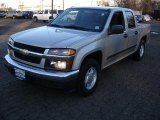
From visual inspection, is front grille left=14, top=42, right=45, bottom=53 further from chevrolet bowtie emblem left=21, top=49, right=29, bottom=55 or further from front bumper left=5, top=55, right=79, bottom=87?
front bumper left=5, top=55, right=79, bottom=87

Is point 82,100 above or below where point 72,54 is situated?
below

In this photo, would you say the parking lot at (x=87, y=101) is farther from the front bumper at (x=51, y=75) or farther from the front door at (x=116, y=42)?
the front door at (x=116, y=42)

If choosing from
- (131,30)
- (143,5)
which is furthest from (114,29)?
(143,5)

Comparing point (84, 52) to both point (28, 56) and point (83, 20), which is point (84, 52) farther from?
point (83, 20)

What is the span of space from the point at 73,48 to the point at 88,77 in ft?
3.04

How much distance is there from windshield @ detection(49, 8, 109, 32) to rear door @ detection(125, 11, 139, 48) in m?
1.20

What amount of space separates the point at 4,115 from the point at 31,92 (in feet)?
3.63

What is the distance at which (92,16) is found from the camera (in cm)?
619

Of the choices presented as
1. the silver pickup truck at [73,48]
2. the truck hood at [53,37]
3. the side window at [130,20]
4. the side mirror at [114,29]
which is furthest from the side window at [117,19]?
the truck hood at [53,37]

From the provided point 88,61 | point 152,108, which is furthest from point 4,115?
point 152,108

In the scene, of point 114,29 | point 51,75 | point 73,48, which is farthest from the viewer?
point 114,29

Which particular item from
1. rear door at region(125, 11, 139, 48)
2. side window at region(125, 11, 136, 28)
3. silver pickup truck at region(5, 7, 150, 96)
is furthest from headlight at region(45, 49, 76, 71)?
side window at region(125, 11, 136, 28)

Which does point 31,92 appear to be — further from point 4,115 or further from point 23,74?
point 4,115

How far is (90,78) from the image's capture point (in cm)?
543
